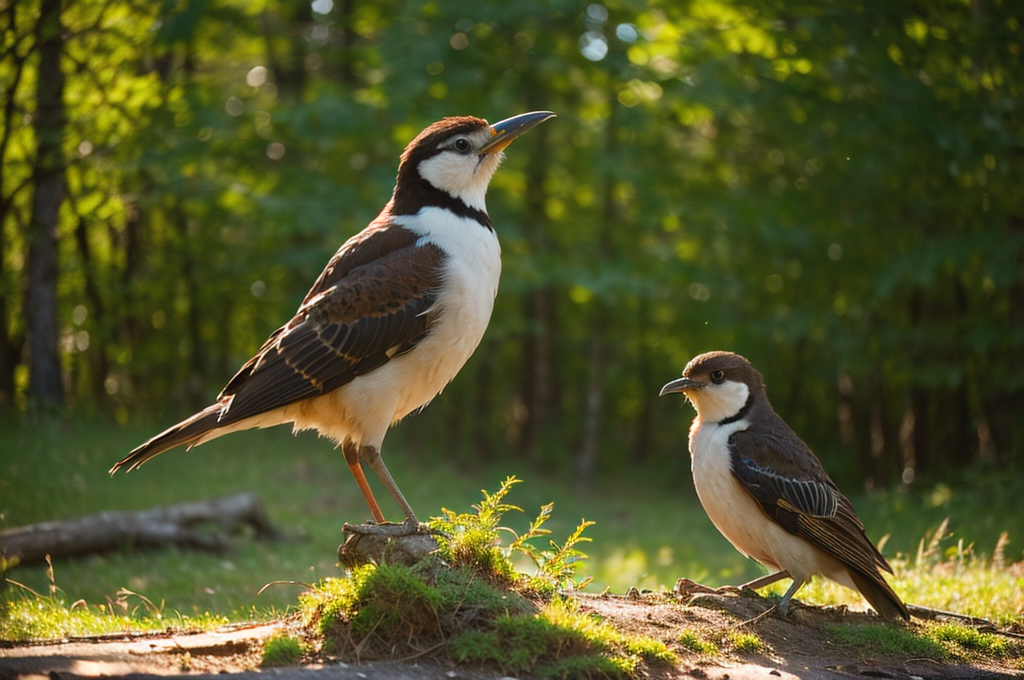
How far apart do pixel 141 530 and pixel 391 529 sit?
4731 millimetres

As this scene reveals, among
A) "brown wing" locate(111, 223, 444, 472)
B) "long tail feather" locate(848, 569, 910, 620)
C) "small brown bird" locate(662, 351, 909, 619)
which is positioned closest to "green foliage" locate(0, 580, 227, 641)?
"brown wing" locate(111, 223, 444, 472)

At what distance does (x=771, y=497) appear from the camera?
19.1ft

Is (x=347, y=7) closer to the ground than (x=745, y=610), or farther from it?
farther from it

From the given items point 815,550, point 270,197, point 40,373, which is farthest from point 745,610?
point 40,373

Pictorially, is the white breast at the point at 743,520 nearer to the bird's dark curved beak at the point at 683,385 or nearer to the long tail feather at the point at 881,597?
the long tail feather at the point at 881,597

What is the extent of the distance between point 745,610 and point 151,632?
132 inches

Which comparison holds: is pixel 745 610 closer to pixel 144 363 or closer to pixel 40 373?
pixel 40 373

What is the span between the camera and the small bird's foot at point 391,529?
5270mm

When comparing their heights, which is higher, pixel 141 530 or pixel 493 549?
pixel 493 549

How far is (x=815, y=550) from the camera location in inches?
233

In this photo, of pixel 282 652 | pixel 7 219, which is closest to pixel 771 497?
pixel 282 652

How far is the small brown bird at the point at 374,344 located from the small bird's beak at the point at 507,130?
21.6 inches

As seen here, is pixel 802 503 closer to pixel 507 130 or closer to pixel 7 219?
pixel 507 130

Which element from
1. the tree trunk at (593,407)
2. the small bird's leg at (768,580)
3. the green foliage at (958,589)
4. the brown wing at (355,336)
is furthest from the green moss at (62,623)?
the tree trunk at (593,407)
